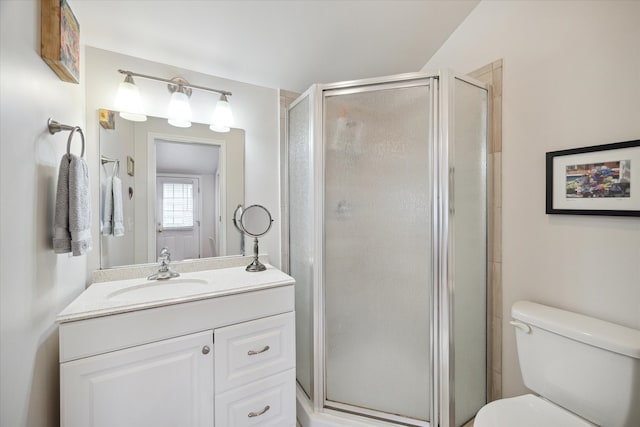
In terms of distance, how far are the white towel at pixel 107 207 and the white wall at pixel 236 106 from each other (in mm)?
48

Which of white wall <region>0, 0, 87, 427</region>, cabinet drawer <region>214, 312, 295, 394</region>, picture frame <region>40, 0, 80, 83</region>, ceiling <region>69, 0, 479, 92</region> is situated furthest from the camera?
ceiling <region>69, 0, 479, 92</region>

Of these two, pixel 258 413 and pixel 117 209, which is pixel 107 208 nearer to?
pixel 117 209

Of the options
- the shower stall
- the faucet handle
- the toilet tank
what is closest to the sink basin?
the faucet handle

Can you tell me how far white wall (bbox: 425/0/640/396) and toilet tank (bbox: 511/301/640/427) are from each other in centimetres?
14

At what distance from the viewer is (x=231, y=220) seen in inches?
69.6

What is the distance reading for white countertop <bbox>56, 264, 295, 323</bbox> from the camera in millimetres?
1020

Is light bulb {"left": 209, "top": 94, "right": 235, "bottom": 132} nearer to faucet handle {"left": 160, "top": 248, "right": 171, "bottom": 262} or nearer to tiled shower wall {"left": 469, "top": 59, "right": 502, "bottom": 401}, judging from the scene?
faucet handle {"left": 160, "top": 248, "right": 171, "bottom": 262}

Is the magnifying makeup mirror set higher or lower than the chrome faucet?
higher

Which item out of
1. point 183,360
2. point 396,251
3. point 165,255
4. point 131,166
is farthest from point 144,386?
point 396,251

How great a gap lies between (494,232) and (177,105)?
2.03 m

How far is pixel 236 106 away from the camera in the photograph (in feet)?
5.88

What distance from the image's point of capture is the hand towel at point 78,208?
953 mm

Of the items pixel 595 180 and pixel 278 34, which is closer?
pixel 595 180

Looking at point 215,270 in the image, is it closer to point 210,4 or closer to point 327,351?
point 327,351
